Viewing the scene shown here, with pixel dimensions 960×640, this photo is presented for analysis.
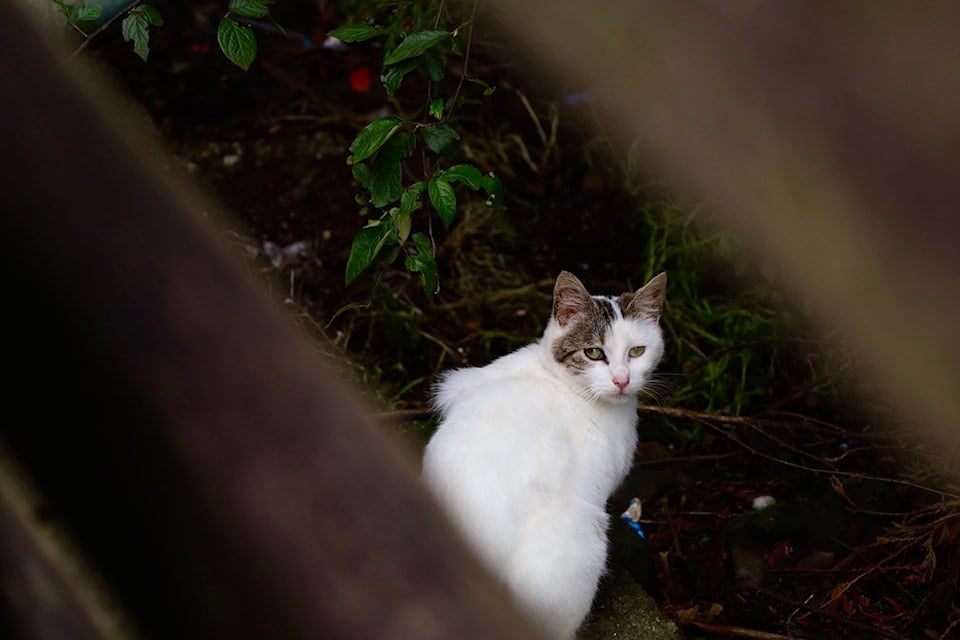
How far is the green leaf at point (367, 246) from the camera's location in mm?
2533

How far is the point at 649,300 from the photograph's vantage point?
9.59ft

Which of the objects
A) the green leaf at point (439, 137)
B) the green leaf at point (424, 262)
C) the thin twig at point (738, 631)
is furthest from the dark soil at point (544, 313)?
the green leaf at point (439, 137)

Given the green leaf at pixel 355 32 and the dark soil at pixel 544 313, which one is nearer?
the green leaf at pixel 355 32

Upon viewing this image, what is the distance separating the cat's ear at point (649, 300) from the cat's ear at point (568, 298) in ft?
0.43

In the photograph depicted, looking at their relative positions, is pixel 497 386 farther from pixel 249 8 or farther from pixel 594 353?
pixel 249 8

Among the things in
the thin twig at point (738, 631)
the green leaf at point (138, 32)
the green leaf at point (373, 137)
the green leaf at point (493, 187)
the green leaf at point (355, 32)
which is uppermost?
the green leaf at point (138, 32)

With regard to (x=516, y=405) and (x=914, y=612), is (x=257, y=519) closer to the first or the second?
(x=516, y=405)

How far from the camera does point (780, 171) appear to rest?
0.42 meters

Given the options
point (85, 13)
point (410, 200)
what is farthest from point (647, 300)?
point (85, 13)

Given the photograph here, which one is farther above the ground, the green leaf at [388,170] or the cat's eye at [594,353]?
the green leaf at [388,170]

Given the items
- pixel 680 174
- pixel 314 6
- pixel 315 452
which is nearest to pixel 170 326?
pixel 315 452

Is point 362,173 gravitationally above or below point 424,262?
above

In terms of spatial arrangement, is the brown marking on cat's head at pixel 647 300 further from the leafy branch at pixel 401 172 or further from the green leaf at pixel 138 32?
the green leaf at pixel 138 32

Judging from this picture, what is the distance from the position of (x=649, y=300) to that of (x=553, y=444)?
655 mm
